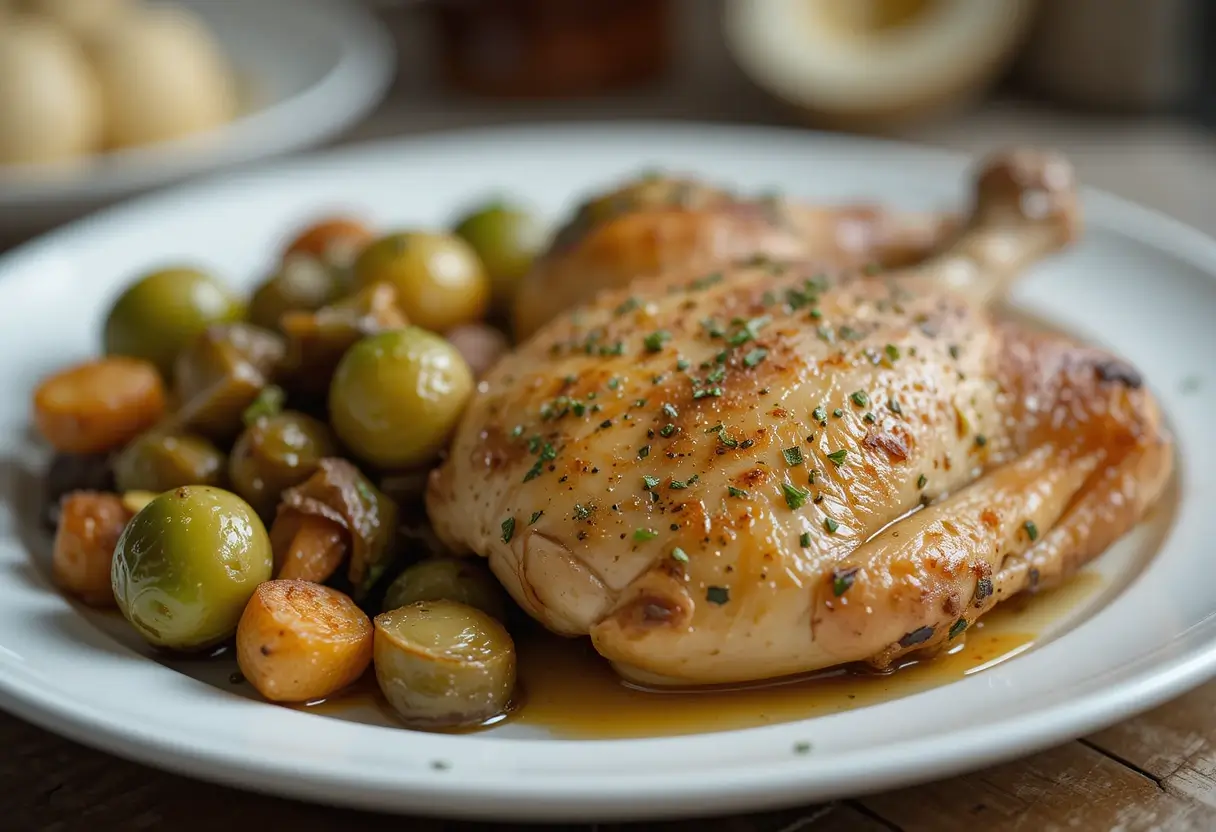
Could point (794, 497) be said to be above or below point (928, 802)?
above

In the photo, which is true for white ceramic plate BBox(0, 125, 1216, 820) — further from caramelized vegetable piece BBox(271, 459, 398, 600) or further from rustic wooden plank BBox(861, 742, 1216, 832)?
caramelized vegetable piece BBox(271, 459, 398, 600)

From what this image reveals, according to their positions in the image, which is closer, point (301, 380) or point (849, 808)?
point (849, 808)

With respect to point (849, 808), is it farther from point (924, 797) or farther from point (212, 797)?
point (212, 797)

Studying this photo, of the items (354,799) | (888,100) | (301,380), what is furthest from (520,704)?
(888,100)

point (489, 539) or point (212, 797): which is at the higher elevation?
point (489, 539)

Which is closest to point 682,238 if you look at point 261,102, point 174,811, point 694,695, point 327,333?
point 327,333

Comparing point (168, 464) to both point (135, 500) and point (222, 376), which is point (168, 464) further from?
point (222, 376)
